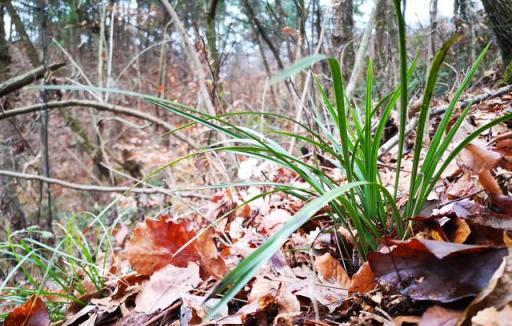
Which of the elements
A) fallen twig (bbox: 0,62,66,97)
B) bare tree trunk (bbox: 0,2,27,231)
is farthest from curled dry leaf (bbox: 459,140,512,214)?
bare tree trunk (bbox: 0,2,27,231)

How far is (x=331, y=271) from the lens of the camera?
0.82 meters

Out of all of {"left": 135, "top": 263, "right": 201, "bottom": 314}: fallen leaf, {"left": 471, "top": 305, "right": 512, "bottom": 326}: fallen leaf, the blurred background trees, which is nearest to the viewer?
{"left": 471, "top": 305, "right": 512, "bottom": 326}: fallen leaf

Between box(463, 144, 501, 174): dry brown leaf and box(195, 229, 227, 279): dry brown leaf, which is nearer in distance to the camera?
box(463, 144, 501, 174): dry brown leaf

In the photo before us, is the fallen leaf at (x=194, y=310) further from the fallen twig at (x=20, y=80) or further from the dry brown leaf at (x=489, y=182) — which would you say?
the fallen twig at (x=20, y=80)

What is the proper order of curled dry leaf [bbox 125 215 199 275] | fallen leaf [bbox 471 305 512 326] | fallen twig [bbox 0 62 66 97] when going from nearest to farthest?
fallen leaf [bbox 471 305 512 326] < curled dry leaf [bbox 125 215 199 275] < fallen twig [bbox 0 62 66 97]

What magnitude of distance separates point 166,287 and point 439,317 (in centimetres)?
66

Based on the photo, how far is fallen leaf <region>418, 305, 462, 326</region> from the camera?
0.54 m

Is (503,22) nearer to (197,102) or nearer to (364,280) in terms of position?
(364,280)

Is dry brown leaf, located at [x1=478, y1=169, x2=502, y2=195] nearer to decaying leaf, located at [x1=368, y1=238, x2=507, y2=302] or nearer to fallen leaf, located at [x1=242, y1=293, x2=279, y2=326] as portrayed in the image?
decaying leaf, located at [x1=368, y1=238, x2=507, y2=302]

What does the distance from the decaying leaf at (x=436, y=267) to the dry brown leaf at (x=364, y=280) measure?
58 mm

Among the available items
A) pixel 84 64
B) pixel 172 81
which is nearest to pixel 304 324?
pixel 172 81

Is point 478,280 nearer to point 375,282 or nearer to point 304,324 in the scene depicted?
point 375,282

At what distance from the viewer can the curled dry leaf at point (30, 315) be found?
980mm

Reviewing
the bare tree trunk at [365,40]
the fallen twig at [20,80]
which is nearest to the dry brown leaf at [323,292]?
the bare tree trunk at [365,40]
